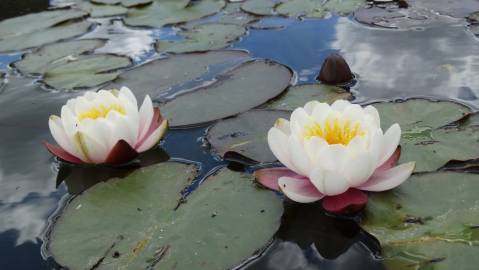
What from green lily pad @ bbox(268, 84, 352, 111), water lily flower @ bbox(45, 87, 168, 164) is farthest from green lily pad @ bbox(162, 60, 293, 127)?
water lily flower @ bbox(45, 87, 168, 164)

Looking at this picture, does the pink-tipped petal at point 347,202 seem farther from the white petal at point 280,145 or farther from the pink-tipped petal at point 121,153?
the pink-tipped petal at point 121,153

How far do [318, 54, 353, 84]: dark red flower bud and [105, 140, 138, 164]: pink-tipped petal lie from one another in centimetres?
103

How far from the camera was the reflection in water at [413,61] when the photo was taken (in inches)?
84.4

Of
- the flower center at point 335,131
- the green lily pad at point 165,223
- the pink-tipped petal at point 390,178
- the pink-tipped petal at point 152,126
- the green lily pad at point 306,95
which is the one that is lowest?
the green lily pad at point 306,95

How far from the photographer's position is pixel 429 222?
4.11 feet

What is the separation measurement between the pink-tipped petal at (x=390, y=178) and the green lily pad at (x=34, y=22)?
3220 mm

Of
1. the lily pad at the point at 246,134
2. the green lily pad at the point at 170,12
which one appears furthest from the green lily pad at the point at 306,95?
the green lily pad at the point at 170,12

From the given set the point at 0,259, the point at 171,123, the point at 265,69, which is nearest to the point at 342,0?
the point at 265,69

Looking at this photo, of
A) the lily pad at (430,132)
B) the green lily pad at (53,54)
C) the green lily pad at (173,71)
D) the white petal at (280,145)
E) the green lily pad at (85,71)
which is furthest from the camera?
the green lily pad at (53,54)

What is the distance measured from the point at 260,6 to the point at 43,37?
5.49ft

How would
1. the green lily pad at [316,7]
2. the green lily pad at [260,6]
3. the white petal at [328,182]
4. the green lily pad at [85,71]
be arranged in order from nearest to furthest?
the white petal at [328,182] → the green lily pad at [85,71] → the green lily pad at [316,7] → the green lily pad at [260,6]

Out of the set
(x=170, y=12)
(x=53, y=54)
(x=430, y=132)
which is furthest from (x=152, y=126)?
(x=170, y=12)

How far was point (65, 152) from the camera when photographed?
1761 mm

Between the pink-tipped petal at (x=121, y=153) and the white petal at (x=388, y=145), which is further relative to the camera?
the pink-tipped petal at (x=121, y=153)
